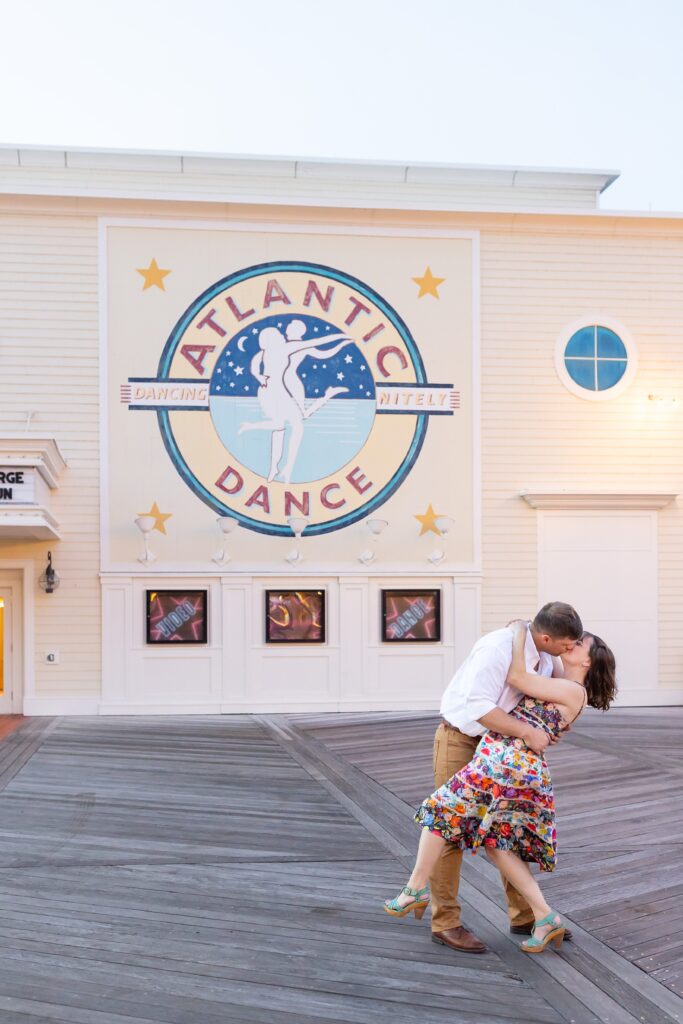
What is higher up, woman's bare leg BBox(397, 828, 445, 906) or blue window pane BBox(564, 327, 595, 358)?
blue window pane BBox(564, 327, 595, 358)

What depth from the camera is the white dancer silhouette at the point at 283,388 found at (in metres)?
13.4

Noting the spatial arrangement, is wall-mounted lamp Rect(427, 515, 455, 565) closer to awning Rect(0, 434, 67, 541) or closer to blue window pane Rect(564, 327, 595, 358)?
blue window pane Rect(564, 327, 595, 358)

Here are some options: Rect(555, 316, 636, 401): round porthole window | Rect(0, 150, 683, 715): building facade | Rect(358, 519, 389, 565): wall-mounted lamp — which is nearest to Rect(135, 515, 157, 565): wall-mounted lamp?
Rect(0, 150, 683, 715): building facade

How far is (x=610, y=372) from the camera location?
14.0 m

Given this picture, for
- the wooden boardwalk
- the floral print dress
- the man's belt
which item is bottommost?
the wooden boardwalk

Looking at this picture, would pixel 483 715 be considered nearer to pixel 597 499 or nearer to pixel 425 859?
pixel 425 859

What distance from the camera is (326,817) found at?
24.1 feet

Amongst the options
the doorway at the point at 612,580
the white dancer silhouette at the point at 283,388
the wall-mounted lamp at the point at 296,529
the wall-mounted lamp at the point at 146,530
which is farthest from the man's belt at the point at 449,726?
the doorway at the point at 612,580

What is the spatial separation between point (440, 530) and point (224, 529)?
110 inches

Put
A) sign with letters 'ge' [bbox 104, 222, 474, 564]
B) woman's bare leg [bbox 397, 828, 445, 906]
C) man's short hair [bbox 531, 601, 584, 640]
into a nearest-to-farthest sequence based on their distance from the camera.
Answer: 1. man's short hair [bbox 531, 601, 584, 640]
2. woman's bare leg [bbox 397, 828, 445, 906]
3. sign with letters 'ge' [bbox 104, 222, 474, 564]

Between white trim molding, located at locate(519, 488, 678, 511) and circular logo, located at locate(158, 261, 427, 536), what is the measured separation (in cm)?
174

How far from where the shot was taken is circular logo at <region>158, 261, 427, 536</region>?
1327 cm

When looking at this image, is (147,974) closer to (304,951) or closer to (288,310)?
(304,951)

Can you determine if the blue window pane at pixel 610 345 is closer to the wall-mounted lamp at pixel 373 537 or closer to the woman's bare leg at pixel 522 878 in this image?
the wall-mounted lamp at pixel 373 537
